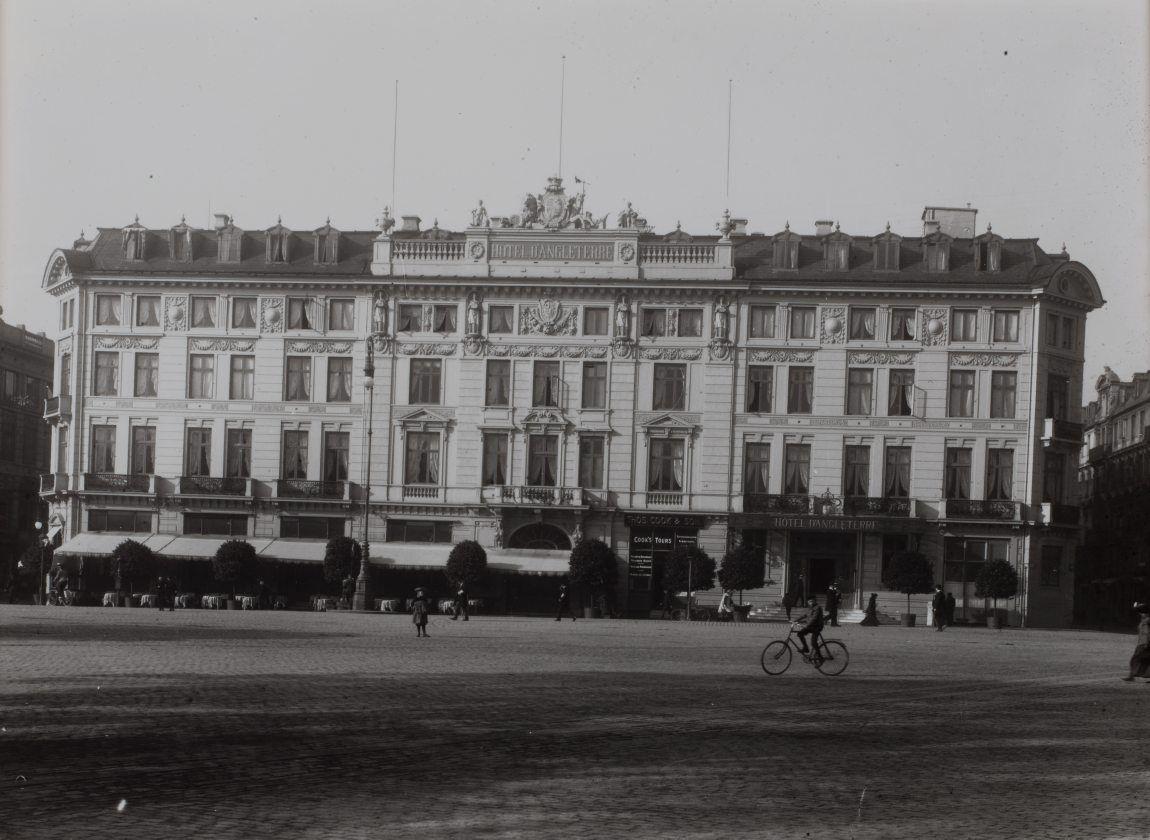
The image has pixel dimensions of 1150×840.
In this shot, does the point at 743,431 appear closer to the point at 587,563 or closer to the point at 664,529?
the point at 664,529

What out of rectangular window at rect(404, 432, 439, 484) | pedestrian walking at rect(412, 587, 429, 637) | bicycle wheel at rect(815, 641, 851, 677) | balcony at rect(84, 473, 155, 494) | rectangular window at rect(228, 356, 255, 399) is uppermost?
rectangular window at rect(228, 356, 255, 399)

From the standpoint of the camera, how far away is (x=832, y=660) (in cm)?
2998

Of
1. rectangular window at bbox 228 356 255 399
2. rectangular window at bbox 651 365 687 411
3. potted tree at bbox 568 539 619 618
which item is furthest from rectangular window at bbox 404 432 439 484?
rectangular window at bbox 651 365 687 411

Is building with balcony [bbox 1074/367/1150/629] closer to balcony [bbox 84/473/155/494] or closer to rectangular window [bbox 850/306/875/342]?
rectangular window [bbox 850/306/875/342]

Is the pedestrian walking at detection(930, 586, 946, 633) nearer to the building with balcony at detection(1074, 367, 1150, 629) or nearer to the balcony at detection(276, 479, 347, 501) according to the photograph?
→ the balcony at detection(276, 479, 347, 501)

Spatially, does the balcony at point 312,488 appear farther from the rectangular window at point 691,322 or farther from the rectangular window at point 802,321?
the rectangular window at point 802,321

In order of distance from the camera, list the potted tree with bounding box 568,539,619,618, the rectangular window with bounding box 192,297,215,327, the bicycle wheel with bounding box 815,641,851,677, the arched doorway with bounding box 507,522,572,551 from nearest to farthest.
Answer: the bicycle wheel with bounding box 815,641,851,677 < the potted tree with bounding box 568,539,619,618 < the arched doorway with bounding box 507,522,572,551 < the rectangular window with bounding box 192,297,215,327

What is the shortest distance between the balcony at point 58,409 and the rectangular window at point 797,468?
106 ft

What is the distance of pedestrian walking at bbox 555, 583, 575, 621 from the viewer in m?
59.2

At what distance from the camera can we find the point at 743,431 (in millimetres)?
68250

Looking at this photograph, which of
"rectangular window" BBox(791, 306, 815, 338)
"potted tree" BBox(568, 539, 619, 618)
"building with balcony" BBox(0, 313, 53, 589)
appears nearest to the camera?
"potted tree" BBox(568, 539, 619, 618)

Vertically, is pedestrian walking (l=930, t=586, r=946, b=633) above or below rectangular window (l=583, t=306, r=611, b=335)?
below

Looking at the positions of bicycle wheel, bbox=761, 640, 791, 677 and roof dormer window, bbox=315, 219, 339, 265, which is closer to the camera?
bicycle wheel, bbox=761, 640, 791, 677

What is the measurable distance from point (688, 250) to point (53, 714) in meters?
52.5
